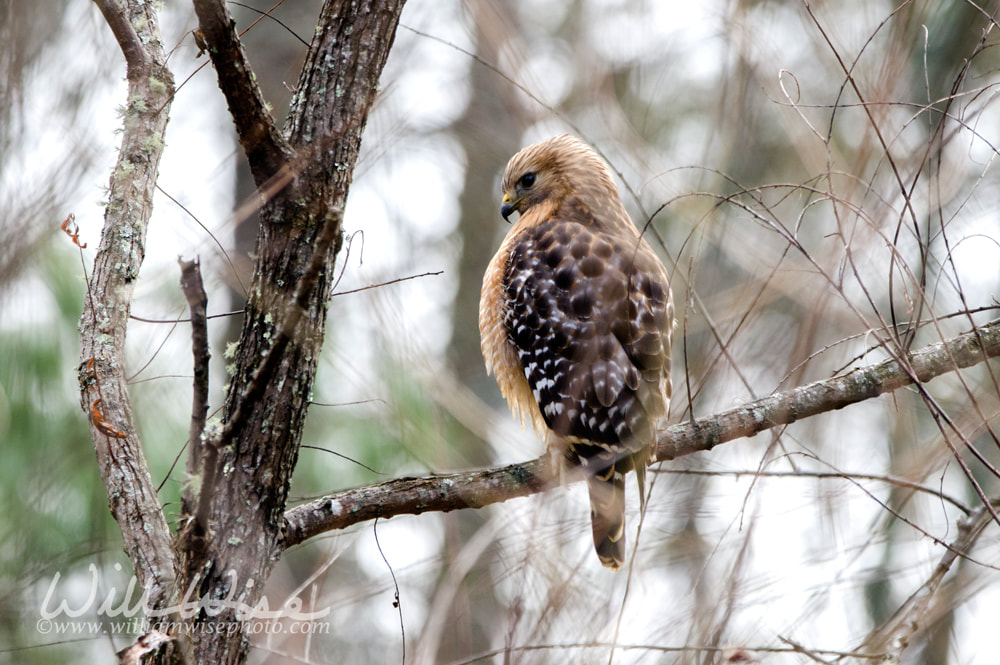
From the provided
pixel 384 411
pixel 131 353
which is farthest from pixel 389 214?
pixel 131 353

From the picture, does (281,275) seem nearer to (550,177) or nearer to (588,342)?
(588,342)

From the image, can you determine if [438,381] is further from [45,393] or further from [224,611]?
[45,393]

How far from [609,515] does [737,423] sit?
629 mm

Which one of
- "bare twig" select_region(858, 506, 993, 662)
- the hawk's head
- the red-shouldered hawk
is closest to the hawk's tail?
the red-shouldered hawk

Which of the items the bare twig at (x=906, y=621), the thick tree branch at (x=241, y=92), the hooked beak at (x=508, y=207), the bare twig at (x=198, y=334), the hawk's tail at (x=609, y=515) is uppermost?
the hooked beak at (x=508, y=207)

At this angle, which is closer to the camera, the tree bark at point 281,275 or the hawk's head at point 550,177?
the tree bark at point 281,275

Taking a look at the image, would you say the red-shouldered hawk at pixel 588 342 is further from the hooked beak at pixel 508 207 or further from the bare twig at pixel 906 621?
the bare twig at pixel 906 621

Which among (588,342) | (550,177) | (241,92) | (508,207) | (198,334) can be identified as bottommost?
(198,334)

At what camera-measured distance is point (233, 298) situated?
5820mm

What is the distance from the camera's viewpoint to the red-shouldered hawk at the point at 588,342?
3500 mm

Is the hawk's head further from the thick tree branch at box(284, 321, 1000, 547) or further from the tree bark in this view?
the tree bark

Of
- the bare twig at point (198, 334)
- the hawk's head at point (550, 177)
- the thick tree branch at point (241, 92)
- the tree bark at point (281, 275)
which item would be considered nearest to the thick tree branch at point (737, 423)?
the tree bark at point (281, 275)

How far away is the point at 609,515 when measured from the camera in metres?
3.43

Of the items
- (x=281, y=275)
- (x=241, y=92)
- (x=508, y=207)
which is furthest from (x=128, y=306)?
(x=508, y=207)
